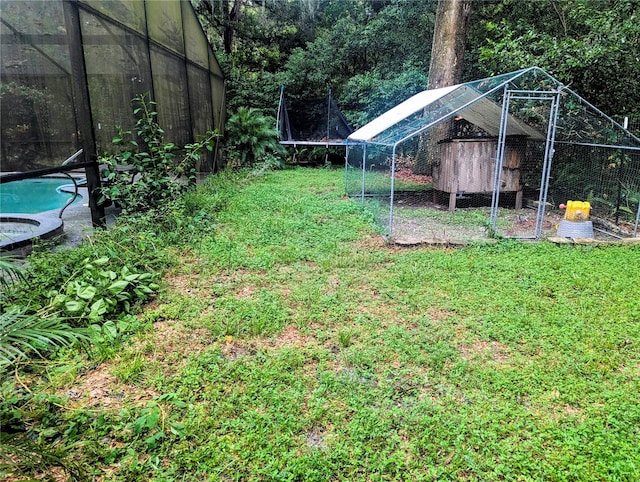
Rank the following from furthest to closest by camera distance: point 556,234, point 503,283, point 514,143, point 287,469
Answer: point 514,143
point 556,234
point 503,283
point 287,469

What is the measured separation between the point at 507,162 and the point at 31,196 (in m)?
7.38

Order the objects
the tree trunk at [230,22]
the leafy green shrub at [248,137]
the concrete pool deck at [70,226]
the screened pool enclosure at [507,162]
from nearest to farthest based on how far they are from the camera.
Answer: the concrete pool deck at [70,226] < the screened pool enclosure at [507,162] < the leafy green shrub at [248,137] < the tree trunk at [230,22]

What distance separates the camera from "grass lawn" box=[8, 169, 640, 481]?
5.62 feet

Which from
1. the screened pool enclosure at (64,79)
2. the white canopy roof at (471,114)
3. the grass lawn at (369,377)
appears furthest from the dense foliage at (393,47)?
the screened pool enclosure at (64,79)

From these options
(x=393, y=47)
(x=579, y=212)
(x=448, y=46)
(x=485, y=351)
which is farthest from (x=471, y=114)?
(x=393, y=47)

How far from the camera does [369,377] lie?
2.26 metres

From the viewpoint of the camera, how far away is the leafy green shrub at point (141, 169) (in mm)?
4414

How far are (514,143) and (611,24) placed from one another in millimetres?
1926

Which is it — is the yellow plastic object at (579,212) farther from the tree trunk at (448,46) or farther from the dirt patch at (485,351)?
the tree trunk at (448,46)

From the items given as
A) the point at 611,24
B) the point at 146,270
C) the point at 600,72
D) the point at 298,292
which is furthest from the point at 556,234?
the point at 146,270

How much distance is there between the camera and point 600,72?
5.71m

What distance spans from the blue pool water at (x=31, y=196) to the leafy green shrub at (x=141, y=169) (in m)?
2.00

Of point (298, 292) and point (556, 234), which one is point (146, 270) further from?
point (556, 234)

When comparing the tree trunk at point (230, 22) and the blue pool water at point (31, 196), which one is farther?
the tree trunk at point (230, 22)
